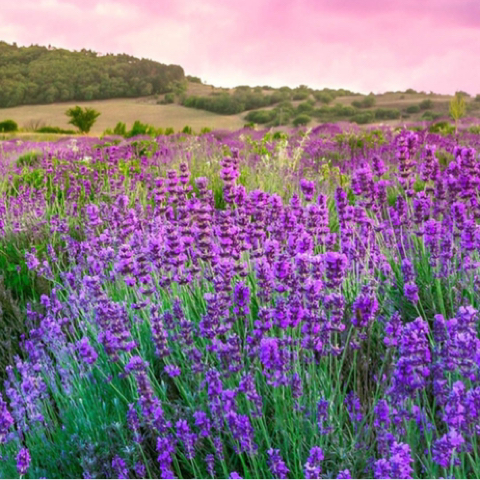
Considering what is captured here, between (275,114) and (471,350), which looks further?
(275,114)

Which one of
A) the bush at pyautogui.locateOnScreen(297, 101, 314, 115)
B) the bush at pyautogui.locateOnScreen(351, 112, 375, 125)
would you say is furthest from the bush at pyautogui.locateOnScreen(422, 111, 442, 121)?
the bush at pyautogui.locateOnScreen(297, 101, 314, 115)

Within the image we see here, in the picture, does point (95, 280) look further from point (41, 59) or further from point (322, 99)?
point (41, 59)

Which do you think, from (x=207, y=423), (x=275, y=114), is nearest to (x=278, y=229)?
(x=207, y=423)

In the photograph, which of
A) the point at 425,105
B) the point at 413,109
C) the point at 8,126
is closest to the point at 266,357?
the point at 8,126

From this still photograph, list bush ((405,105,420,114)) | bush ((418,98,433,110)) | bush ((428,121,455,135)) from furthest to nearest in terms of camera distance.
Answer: bush ((418,98,433,110)) < bush ((405,105,420,114)) < bush ((428,121,455,135))

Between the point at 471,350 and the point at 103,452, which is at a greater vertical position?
the point at 471,350

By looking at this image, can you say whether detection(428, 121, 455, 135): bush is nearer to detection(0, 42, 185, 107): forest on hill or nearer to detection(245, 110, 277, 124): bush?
detection(245, 110, 277, 124): bush

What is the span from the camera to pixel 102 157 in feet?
26.0

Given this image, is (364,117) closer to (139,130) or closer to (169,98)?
(139,130)

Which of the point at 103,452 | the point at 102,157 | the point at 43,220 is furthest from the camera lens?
the point at 102,157

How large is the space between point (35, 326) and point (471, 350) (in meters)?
3.13

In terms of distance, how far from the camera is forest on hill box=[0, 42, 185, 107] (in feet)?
144

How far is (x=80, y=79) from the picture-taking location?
45438 mm

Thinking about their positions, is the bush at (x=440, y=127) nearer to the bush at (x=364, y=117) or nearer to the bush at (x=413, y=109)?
the bush at (x=364, y=117)
